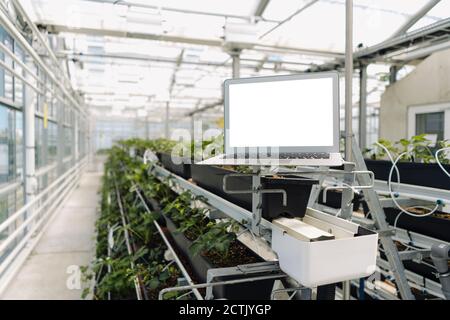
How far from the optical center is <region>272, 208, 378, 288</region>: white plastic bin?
3.03 feet

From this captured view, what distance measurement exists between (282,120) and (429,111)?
4.58 m

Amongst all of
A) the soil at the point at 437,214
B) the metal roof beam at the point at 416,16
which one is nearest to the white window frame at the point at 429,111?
the metal roof beam at the point at 416,16

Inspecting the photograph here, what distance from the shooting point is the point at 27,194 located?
4.50m

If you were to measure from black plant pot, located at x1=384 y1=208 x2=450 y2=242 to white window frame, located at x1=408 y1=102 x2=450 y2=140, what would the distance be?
237 centimetres

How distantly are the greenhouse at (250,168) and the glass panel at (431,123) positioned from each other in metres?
0.03

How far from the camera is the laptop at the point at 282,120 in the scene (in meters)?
1.08

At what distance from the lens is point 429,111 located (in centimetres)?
482

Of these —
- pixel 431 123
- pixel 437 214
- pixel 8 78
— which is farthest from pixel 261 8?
pixel 437 214

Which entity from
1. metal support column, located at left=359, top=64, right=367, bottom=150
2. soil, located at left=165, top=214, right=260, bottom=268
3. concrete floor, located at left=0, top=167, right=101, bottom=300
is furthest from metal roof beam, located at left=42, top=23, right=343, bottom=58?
soil, located at left=165, top=214, right=260, bottom=268

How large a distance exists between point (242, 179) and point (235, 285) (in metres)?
0.40

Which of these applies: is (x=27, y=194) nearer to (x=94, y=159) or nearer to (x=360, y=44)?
(x=360, y=44)

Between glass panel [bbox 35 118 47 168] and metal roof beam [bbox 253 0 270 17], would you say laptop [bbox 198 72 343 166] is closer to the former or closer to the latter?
metal roof beam [bbox 253 0 270 17]

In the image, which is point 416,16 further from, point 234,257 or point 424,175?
point 234,257

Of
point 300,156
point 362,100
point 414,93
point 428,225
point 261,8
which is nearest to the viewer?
point 300,156
